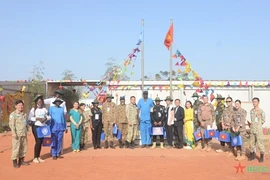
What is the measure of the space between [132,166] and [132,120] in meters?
2.79

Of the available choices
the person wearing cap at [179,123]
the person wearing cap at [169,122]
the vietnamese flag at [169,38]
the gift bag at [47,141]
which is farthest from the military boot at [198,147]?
the gift bag at [47,141]

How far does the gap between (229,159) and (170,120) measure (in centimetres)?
235

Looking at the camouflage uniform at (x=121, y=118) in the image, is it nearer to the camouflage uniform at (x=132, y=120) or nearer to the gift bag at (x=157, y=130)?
the camouflage uniform at (x=132, y=120)

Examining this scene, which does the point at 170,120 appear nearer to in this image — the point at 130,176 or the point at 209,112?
the point at 209,112

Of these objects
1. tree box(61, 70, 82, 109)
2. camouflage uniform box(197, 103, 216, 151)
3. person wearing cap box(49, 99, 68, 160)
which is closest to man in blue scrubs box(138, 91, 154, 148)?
camouflage uniform box(197, 103, 216, 151)

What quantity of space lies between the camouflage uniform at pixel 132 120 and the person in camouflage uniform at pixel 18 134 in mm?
3656

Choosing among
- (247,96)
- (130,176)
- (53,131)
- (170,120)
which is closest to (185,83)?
(247,96)

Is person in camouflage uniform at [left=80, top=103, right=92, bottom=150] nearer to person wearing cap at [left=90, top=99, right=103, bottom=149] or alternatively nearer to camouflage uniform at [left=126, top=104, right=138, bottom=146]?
person wearing cap at [left=90, top=99, right=103, bottom=149]

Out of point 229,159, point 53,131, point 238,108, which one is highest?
point 238,108

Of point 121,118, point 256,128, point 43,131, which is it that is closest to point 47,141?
point 43,131

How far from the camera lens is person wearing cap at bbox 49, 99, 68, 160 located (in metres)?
8.33

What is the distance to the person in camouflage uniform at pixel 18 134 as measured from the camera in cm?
722

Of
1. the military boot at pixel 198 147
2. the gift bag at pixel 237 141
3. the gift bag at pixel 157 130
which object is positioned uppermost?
the gift bag at pixel 157 130

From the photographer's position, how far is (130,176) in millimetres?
6457
